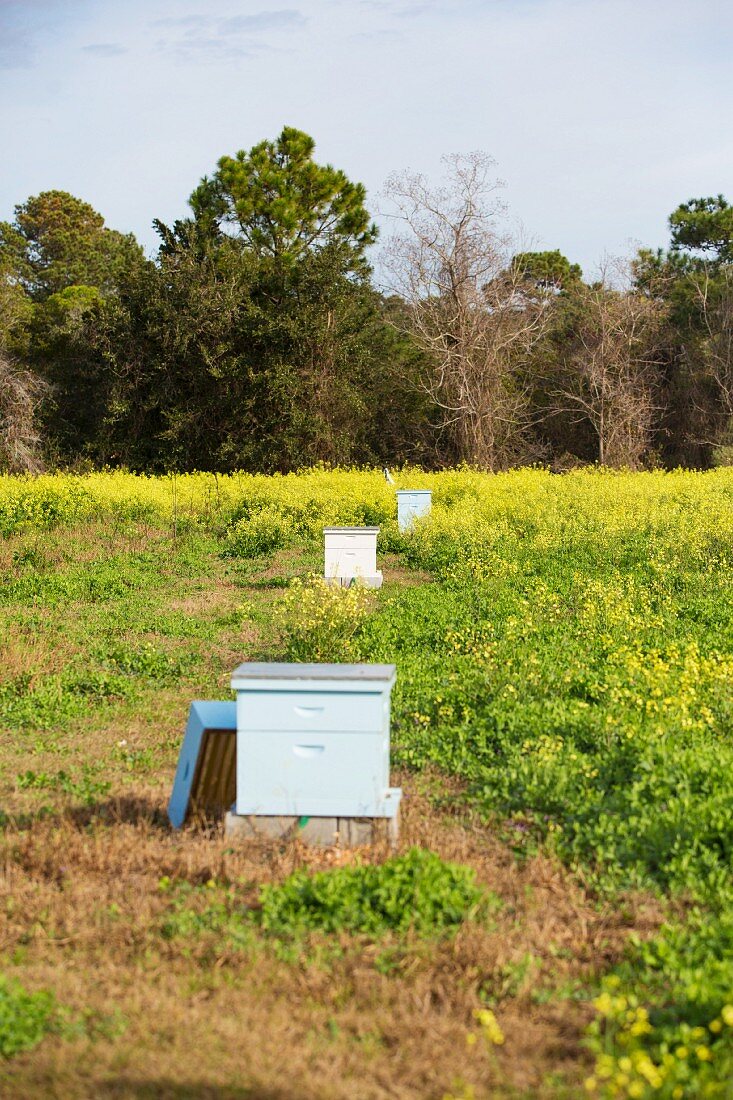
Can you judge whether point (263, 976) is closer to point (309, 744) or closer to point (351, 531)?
point (309, 744)

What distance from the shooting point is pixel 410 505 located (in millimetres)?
15805

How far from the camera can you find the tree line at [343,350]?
2867cm

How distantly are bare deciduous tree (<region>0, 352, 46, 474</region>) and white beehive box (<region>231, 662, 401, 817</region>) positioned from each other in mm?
23285

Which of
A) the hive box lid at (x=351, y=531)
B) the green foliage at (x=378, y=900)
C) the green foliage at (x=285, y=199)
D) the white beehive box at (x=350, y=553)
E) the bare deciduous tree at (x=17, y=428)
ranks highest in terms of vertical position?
the green foliage at (x=285, y=199)

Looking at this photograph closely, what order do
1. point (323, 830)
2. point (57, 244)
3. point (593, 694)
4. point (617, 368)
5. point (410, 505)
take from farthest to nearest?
point (57, 244) → point (617, 368) → point (410, 505) → point (593, 694) → point (323, 830)

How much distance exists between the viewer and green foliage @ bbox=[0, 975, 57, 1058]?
3.08 meters

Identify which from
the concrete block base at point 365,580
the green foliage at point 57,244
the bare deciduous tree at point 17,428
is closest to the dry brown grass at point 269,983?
the concrete block base at point 365,580

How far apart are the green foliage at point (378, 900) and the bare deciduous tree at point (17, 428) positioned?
23909 mm

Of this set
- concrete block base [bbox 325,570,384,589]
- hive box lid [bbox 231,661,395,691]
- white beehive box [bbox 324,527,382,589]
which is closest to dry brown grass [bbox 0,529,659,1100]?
hive box lid [bbox 231,661,395,691]

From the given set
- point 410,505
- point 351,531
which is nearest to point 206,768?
point 351,531

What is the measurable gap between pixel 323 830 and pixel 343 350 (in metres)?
26.3

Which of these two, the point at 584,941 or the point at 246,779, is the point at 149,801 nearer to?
the point at 246,779

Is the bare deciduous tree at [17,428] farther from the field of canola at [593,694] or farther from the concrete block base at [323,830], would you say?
the concrete block base at [323,830]

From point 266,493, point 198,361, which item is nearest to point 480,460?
point 198,361
